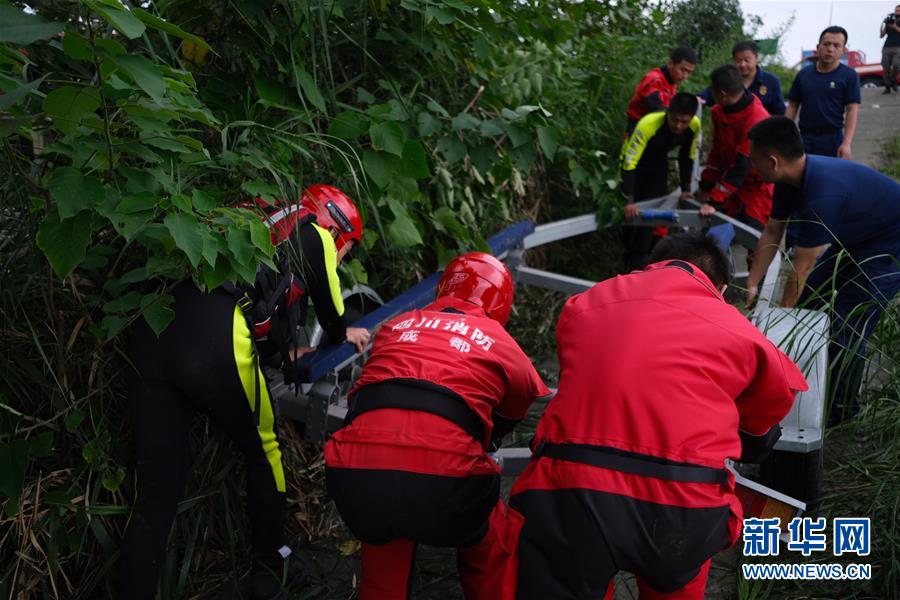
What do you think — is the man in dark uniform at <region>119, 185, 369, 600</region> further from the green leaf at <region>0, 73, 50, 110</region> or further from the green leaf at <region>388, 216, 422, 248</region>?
the green leaf at <region>0, 73, 50, 110</region>

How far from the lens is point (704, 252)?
2.30 meters

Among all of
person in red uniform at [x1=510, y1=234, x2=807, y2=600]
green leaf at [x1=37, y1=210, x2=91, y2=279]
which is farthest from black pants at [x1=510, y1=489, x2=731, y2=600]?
green leaf at [x1=37, y1=210, x2=91, y2=279]

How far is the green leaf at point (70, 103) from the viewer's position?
5.41 feet

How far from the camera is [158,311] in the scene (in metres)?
2.30

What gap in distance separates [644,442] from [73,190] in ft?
5.08

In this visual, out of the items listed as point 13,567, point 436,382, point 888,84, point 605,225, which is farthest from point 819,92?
point 888,84

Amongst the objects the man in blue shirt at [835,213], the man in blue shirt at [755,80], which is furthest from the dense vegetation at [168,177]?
the man in blue shirt at [755,80]

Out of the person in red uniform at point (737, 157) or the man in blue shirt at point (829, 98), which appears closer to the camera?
the person in red uniform at point (737, 157)

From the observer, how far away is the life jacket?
8.36 ft

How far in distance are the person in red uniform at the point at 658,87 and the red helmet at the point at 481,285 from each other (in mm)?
3560

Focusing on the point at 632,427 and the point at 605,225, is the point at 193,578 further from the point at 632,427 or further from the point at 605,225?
the point at 605,225

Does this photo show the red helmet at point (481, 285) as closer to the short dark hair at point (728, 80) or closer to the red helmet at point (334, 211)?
the red helmet at point (334, 211)

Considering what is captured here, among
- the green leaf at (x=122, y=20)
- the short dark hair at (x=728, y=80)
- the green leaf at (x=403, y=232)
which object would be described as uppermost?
the green leaf at (x=122, y=20)

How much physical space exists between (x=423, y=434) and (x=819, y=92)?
5.49 m
